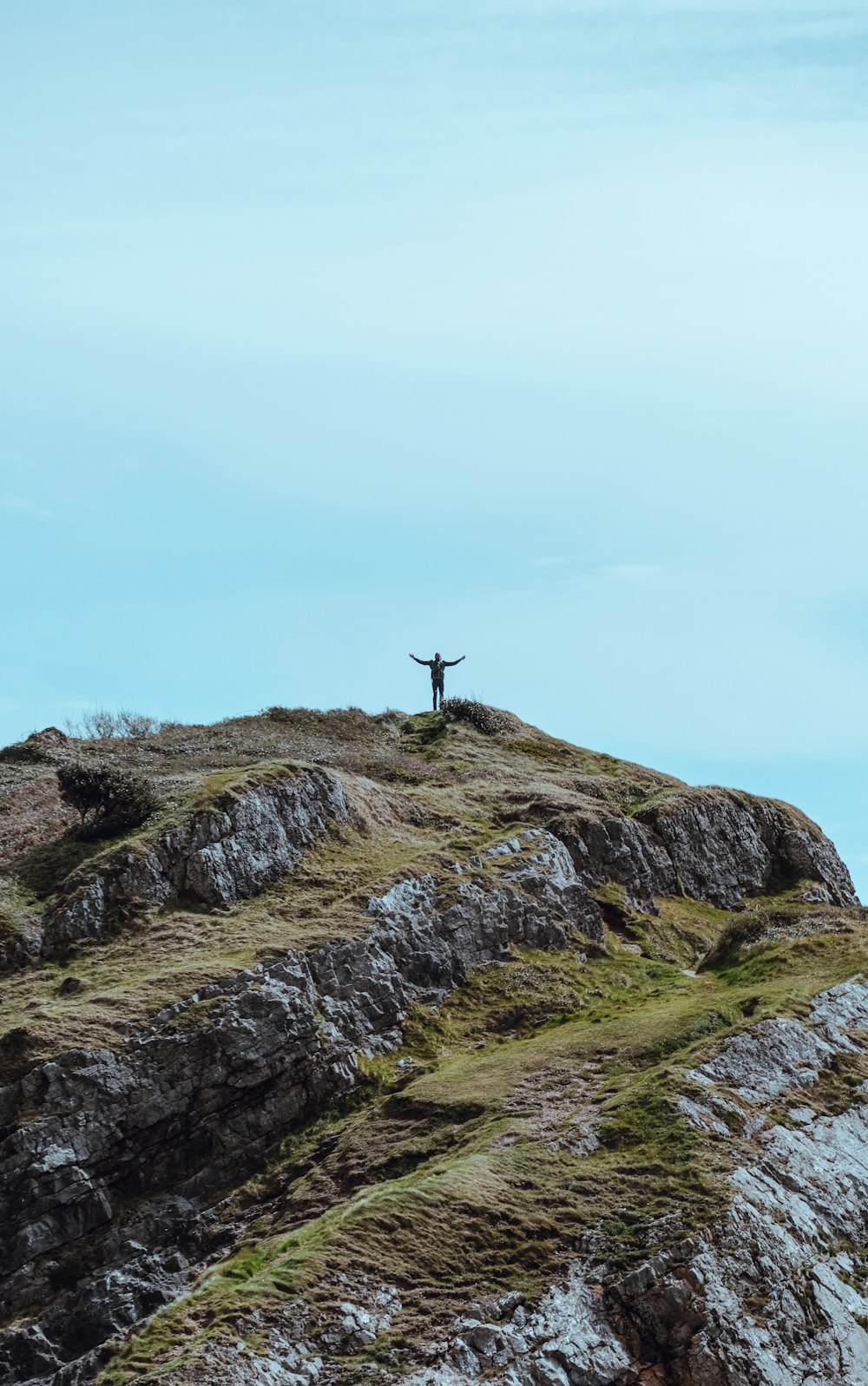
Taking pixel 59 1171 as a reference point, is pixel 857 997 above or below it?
above

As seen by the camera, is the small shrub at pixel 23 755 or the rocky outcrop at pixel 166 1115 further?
the small shrub at pixel 23 755

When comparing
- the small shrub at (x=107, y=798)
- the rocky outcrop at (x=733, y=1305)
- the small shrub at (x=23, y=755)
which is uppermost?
the small shrub at (x=23, y=755)

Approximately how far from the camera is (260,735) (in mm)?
53031

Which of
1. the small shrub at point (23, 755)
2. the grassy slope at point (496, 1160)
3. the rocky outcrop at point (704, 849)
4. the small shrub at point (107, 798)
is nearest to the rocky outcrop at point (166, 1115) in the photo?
the grassy slope at point (496, 1160)

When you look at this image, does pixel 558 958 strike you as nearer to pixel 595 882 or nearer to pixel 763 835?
→ pixel 595 882

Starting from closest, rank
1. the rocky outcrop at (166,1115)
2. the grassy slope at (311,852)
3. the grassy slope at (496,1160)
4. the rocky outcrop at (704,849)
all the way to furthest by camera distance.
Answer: the grassy slope at (496,1160)
the rocky outcrop at (166,1115)
the grassy slope at (311,852)
the rocky outcrop at (704,849)

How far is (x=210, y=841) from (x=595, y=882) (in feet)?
44.1

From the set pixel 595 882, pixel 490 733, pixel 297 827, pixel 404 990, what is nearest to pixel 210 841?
pixel 297 827

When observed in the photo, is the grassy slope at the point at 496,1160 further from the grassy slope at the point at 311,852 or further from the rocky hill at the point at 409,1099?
the grassy slope at the point at 311,852

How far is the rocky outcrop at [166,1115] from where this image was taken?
87.5 feet

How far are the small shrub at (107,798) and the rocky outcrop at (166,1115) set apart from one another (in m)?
7.67

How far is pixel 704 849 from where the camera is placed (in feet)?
167

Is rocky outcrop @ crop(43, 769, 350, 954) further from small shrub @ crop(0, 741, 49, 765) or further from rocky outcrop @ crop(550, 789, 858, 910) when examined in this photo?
small shrub @ crop(0, 741, 49, 765)

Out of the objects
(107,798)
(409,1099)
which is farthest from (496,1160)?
(107,798)
